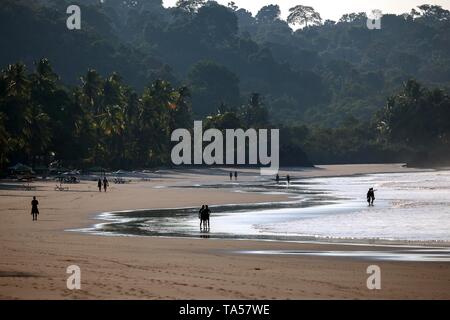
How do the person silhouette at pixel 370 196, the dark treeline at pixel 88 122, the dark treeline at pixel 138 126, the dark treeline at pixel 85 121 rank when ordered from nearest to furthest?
the person silhouette at pixel 370 196
the dark treeline at pixel 85 121
the dark treeline at pixel 88 122
the dark treeline at pixel 138 126

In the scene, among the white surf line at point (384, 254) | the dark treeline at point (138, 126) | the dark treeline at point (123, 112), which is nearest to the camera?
the white surf line at point (384, 254)

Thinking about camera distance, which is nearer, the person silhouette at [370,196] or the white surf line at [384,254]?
the white surf line at [384,254]

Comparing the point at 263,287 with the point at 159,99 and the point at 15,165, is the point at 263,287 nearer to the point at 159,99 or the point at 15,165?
the point at 15,165

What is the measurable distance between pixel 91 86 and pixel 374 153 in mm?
73154
